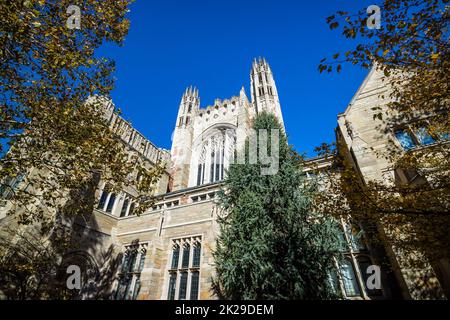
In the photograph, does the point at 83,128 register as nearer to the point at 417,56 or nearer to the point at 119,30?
the point at 119,30


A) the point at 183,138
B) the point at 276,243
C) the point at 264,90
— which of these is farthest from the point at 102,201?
the point at 264,90

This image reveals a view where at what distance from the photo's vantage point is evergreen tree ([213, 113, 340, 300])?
8.22m

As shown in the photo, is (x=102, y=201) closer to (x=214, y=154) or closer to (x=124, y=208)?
(x=124, y=208)

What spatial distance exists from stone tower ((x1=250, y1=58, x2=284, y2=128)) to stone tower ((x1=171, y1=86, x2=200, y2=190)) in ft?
32.1

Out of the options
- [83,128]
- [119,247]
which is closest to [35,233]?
[119,247]

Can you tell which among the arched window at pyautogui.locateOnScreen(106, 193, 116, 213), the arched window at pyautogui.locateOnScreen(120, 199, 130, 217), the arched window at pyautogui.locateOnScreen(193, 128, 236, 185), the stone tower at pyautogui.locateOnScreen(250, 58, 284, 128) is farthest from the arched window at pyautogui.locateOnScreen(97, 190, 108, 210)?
the stone tower at pyautogui.locateOnScreen(250, 58, 284, 128)

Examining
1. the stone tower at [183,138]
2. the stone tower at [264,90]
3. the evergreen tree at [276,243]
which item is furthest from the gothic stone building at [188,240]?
the stone tower at [264,90]

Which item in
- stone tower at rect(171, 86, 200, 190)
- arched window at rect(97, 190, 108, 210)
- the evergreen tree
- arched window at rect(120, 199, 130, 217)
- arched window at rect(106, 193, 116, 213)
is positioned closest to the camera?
the evergreen tree

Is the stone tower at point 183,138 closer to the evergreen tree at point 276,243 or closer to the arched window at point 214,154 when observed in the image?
the arched window at point 214,154

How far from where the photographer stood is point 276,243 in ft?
29.4

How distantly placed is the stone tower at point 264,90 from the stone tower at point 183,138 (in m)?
9.80

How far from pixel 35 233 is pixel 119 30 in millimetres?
10278

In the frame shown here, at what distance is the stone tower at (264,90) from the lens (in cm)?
2894

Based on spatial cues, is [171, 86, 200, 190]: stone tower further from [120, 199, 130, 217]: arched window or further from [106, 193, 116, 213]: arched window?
[106, 193, 116, 213]: arched window
